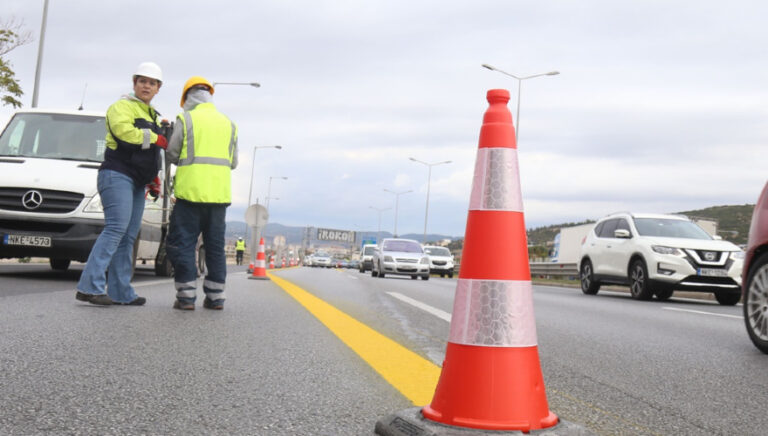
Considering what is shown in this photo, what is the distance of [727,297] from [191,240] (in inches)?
402

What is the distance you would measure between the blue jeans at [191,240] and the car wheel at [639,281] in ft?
28.5

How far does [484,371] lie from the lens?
2.34 m

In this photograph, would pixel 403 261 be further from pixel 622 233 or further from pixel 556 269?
pixel 622 233

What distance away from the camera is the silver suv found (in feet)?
41.0

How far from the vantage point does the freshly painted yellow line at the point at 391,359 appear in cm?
330

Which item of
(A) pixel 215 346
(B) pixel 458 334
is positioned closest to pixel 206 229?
(A) pixel 215 346

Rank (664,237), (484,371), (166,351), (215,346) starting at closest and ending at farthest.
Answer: (484,371)
(166,351)
(215,346)
(664,237)

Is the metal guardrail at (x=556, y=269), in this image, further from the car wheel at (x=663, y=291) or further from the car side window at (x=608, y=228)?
the car wheel at (x=663, y=291)

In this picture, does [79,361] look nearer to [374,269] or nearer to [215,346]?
[215,346]

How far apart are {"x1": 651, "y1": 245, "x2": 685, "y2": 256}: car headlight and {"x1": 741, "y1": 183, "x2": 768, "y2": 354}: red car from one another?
23.8ft

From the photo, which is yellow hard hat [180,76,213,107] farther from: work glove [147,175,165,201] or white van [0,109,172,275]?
white van [0,109,172,275]

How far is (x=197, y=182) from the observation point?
635 cm

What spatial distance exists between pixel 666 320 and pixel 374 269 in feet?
62.7

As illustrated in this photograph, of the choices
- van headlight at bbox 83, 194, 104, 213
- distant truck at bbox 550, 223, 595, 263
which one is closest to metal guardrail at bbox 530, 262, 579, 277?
distant truck at bbox 550, 223, 595, 263
